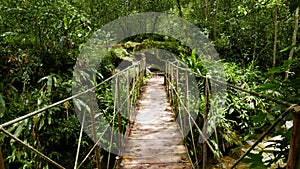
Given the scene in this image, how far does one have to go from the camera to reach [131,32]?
10484mm

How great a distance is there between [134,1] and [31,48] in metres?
6.77

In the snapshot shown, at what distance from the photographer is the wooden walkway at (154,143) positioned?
91.0 inches

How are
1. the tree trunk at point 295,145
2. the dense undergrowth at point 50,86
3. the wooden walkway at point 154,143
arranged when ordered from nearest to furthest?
the tree trunk at point 295,145
the wooden walkway at point 154,143
the dense undergrowth at point 50,86

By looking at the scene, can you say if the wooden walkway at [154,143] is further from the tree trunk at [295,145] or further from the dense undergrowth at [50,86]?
the tree trunk at [295,145]

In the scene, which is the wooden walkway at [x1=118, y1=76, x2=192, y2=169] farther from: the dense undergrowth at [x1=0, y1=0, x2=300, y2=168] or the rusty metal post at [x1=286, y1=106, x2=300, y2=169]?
the rusty metal post at [x1=286, y1=106, x2=300, y2=169]

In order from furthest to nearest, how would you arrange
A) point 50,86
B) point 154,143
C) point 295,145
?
point 50,86, point 154,143, point 295,145

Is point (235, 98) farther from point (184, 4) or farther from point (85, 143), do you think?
point (184, 4)

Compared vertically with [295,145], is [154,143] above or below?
below

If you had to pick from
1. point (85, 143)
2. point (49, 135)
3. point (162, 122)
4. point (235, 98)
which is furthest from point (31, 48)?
point (235, 98)

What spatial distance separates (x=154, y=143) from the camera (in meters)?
2.80

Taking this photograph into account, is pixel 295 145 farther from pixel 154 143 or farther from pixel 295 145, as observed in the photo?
pixel 154 143

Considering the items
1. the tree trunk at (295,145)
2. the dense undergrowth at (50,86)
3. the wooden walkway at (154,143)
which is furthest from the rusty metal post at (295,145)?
the wooden walkway at (154,143)

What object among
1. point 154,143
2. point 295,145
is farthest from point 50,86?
point 295,145

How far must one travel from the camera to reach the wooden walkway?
7.58 feet
